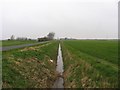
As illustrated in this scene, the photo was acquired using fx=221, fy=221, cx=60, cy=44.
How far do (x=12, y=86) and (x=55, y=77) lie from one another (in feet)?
28.1

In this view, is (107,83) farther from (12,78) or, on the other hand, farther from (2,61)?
(2,61)

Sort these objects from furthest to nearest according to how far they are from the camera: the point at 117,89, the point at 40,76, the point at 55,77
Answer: the point at 55,77 → the point at 40,76 → the point at 117,89

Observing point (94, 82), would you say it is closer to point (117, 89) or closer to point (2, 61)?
point (117, 89)

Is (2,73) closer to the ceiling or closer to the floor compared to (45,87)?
closer to the ceiling

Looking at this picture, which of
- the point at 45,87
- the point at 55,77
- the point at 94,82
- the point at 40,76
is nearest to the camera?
the point at 94,82

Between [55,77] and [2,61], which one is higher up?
[2,61]

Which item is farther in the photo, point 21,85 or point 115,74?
point 21,85

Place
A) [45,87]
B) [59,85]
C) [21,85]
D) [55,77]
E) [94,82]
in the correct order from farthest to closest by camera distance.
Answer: [55,77] < [59,85] < [45,87] < [21,85] < [94,82]

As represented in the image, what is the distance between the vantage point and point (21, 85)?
14984 millimetres

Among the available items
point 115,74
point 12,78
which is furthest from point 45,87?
point 115,74

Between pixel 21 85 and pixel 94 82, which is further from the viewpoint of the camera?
pixel 21 85

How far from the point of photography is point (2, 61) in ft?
63.5

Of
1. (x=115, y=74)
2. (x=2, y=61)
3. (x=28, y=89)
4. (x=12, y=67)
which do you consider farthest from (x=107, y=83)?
(x=2, y=61)

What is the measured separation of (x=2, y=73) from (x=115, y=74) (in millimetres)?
7835
